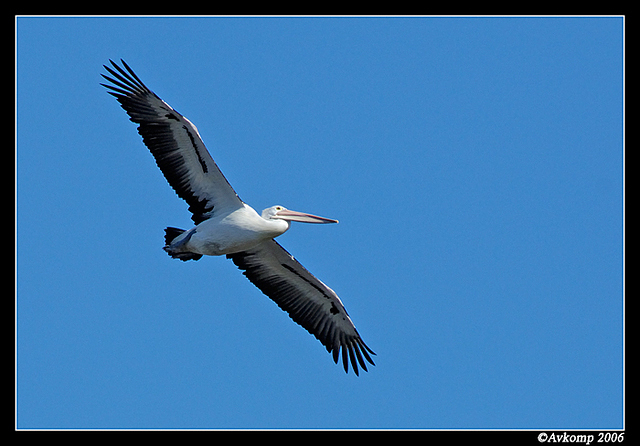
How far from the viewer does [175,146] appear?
677 inches

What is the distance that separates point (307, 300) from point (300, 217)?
1.90m

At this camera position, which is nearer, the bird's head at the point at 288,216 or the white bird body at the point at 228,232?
the white bird body at the point at 228,232

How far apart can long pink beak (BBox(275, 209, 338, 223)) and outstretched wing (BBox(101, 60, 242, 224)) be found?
0.80 m

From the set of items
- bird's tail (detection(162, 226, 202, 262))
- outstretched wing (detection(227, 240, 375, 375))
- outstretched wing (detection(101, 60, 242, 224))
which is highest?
outstretched wing (detection(101, 60, 242, 224))

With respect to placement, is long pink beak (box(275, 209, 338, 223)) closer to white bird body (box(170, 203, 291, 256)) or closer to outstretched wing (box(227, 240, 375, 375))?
white bird body (box(170, 203, 291, 256))

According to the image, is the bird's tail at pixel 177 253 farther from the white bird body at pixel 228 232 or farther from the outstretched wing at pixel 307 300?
the outstretched wing at pixel 307 300

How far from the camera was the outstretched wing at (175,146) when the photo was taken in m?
17.0

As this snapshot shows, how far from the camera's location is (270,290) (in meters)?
18.7

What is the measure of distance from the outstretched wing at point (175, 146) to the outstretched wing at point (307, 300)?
153 cm

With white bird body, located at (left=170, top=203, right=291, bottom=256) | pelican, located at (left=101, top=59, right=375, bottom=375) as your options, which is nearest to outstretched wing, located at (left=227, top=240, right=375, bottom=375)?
pelican, located at (left=101, top=59, right=375, bottom=375)

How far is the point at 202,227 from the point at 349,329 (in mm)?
3596

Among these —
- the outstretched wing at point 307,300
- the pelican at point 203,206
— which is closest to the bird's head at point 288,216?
the pelican at point 203,206

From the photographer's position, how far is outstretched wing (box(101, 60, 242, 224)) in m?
17.0

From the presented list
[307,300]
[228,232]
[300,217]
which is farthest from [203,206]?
[307,300]
